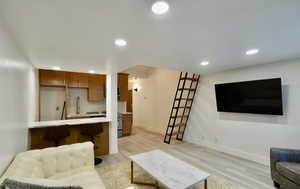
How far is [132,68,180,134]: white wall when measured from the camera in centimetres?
533

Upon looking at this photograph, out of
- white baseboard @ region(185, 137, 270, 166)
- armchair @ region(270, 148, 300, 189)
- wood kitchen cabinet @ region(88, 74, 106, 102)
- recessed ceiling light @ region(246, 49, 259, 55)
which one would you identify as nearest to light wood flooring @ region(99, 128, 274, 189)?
white baseboard @ region(185, 137, 270, 166)

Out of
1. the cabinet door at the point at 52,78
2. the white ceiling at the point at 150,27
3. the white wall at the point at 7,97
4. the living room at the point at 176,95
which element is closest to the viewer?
the white ceiling at the point at 150,27

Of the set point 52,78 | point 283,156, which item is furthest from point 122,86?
point 283,156

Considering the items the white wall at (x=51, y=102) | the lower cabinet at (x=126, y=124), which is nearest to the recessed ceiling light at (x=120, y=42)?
the lower cabinet at (x=126, y=124)

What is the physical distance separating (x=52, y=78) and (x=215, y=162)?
537cm

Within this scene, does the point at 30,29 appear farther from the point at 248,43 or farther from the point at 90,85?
the point at 90,85

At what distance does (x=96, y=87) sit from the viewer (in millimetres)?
5121

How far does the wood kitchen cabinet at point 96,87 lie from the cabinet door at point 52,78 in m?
0.85

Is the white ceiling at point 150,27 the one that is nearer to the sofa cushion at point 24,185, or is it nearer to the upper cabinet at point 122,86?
the sofa cushion at point 24,185

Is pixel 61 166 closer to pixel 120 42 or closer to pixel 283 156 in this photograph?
pixel 120 42

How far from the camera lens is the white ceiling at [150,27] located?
1.13 meters

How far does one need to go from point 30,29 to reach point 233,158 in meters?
4.49

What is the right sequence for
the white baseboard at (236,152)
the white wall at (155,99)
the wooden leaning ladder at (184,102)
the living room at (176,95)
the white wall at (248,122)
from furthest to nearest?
the white wall at (155,99) < the wooden leaning ladder at (184,102) < the white baseboard at (236,152) < the white wall at (248,122) < the living room at (176,95)

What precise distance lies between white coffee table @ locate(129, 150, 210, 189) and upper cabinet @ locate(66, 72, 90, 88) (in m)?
3.68
